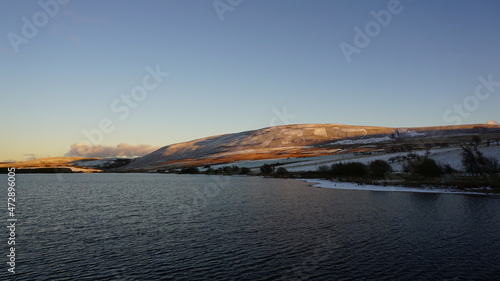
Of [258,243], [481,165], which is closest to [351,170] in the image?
→ [481,165]

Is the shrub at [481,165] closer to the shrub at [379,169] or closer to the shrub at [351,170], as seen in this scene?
the shrub at [379,169]

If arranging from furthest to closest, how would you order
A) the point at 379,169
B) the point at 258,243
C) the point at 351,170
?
the point at 351,170 → the point at 379,169 → the point at 258,243

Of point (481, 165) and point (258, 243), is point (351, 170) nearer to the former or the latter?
point (481, 165)

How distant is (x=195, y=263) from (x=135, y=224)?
12.1 metres

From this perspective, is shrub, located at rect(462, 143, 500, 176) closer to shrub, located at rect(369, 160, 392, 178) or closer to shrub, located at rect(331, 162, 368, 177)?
shrub, located at rect(369, 160, 392, 178)

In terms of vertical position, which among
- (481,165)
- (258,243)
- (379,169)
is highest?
(379,169)

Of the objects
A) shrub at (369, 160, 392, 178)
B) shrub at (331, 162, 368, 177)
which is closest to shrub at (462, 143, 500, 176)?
shrub at (369, 160, 392, 178)

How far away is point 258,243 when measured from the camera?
21156 mm

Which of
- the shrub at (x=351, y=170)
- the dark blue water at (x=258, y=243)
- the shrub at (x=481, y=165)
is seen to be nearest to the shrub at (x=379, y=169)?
the shrub at (x=351, y=170)

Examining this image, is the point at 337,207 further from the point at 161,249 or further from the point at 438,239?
the point at 161,249

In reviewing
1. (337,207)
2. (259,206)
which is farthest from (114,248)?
(337,207)

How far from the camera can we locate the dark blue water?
625 inches

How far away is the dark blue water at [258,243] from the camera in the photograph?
52.1ft

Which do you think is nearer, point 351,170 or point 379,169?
point 379,169
